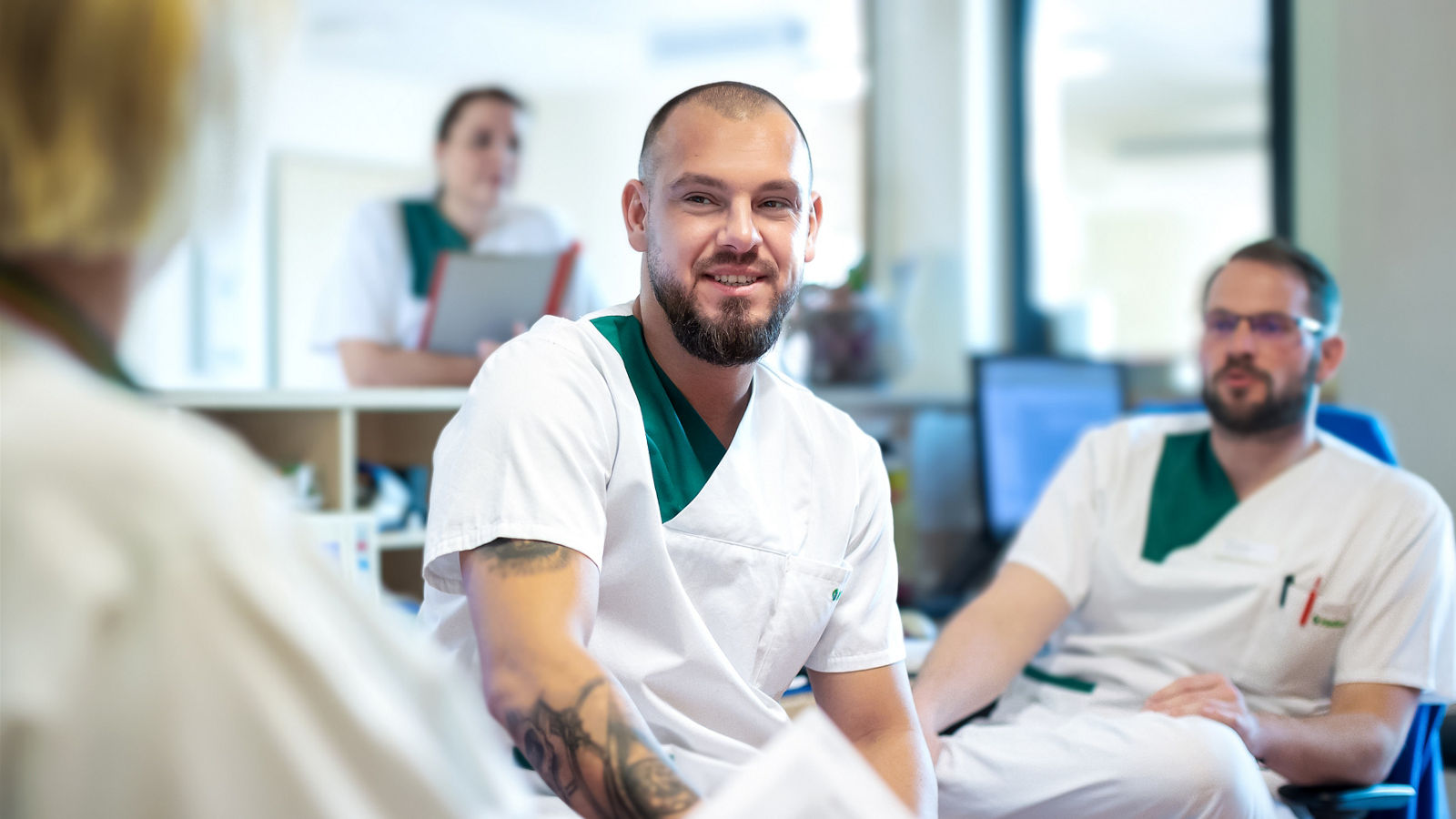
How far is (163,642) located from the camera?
51 centimetres

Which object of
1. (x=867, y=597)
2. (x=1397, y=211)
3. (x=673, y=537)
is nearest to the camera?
(x=673, y=537)

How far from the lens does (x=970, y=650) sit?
A: 1771 mm

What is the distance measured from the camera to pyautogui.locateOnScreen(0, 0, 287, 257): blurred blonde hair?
0.55m

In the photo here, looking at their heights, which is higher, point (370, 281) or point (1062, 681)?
point (370, 281)

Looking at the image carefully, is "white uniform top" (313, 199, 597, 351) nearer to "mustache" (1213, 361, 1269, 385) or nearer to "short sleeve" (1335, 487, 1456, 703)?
"mustache" (1213, 361, 1269, 385)

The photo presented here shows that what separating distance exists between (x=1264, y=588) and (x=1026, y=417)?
4.77ft

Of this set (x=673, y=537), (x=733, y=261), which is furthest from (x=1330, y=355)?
(x=673, y=537)

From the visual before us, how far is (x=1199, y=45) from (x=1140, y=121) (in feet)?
1.53

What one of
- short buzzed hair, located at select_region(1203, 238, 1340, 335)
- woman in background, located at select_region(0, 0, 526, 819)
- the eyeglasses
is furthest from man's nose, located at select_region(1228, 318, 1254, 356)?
woman in background, located at select_region(0, 0, 526, 819)

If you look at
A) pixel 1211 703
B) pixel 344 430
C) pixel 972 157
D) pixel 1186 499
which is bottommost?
pixel 1211 703

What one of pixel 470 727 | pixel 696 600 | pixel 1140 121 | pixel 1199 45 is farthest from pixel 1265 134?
pixel 470 727

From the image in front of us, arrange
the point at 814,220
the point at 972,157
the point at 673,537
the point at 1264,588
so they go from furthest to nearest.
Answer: the point at 972,157, the point at 1264,588, the point at 814,220, the point at 673,537

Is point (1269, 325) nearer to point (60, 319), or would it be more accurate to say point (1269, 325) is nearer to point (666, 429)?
point (666, 429)

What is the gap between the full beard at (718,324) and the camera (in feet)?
4.42
